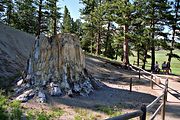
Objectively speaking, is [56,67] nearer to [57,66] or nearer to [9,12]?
[57,66]

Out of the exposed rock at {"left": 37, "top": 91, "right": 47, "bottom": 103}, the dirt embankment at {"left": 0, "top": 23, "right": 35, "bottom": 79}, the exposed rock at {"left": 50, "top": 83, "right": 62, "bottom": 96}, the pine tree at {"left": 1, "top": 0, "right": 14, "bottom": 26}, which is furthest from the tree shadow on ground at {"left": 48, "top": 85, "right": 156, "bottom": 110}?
the pine tree at {"left": 1, "top": 0, "right": 14, "bottom": 26}

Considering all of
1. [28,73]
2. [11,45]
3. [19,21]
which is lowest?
[28,73]

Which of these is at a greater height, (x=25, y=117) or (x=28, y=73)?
(x=28, y=73)

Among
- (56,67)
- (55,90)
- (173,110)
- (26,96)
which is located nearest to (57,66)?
(56,67)

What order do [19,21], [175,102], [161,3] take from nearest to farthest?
[175,102] → [161,3] → [19,21]

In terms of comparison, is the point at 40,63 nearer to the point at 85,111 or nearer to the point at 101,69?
the point at 85,111

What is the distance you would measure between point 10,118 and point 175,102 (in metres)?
8.88

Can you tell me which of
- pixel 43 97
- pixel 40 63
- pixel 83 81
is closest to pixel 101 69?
pixel 83 81

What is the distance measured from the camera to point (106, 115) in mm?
12633

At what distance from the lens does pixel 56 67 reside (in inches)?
656

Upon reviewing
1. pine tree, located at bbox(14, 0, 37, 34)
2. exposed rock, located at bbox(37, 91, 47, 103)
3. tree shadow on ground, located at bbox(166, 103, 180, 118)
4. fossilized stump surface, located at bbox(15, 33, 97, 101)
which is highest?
pine tree, located at bbox(14, 0, 37, 34)

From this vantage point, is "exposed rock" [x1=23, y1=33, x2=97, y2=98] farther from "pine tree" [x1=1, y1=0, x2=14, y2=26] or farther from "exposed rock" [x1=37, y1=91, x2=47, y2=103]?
"pine tree" [x1=1, y1=0, x2=14, y2=26]

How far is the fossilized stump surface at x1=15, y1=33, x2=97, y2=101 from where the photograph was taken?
15.8 metres

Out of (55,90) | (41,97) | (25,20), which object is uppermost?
(25,20)
